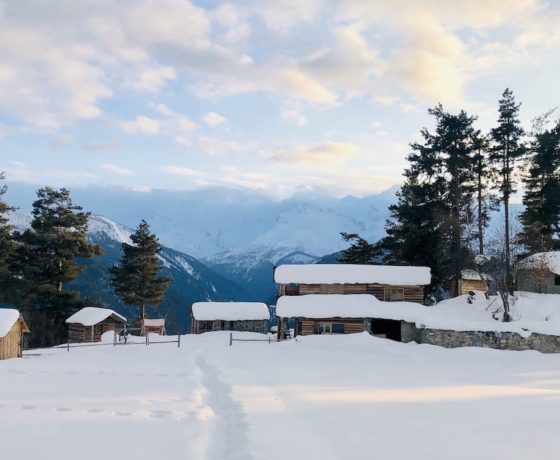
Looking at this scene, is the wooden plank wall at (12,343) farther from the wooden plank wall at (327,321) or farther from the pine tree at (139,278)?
the wooden plank wall at (327,321)

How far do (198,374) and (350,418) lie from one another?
10.5 meters

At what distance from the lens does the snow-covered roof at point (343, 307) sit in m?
36.8

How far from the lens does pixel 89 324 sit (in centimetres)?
4612

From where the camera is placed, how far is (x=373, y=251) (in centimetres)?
5497

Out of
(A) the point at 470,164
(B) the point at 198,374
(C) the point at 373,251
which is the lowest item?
(B) the point at 198,374

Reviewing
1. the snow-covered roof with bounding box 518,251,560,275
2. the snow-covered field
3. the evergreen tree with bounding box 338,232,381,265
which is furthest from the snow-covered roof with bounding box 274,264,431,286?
the snow-covered field

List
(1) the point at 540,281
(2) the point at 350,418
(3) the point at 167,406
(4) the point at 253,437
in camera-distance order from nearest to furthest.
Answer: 1. (4) the point at 253,437
2. (2) the point at 350,418
3. (3) the point at 167,406
4. (1) the point at 540,281

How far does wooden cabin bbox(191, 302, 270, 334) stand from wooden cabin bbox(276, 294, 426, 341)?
37.2 feet

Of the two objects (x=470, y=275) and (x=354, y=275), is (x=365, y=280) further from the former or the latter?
(x=470, y=275)

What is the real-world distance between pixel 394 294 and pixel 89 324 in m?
29.8

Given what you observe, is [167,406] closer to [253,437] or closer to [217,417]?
[217,417]

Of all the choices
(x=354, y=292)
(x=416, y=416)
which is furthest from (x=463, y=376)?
(x=354, y=292)

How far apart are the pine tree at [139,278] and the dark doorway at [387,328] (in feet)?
85.4

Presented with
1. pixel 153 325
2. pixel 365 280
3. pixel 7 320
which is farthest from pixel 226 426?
pixel 153 325
